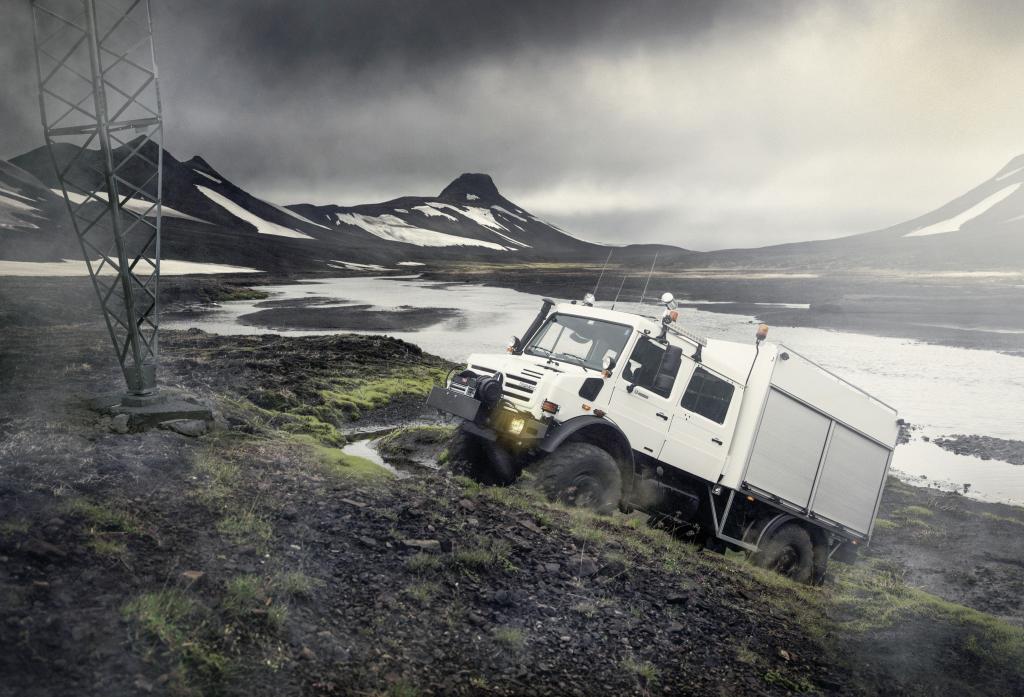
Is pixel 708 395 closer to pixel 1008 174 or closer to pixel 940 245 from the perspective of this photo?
pixel 940 245

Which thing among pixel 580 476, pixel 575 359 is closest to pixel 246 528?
pixel 580 476

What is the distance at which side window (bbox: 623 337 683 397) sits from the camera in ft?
32.2

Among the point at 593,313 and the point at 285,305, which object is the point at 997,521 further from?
the point at 285,305

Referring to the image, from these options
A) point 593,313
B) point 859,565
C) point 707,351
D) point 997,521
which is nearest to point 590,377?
point 593,313

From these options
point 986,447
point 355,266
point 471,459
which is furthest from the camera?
point 355,266

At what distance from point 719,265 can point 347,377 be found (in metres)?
111

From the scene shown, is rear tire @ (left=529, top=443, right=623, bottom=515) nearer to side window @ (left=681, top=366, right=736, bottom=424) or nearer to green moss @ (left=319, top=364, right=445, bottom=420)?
side window @ (left=681, top=366, right=736, bottom=424)

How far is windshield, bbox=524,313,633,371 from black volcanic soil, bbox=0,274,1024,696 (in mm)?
2487

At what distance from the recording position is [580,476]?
932cm

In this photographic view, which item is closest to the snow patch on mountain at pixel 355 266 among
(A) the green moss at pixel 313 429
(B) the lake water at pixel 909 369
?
(B) the lake water at pixel 909 369

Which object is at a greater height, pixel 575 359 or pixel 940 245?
pixel 940 245

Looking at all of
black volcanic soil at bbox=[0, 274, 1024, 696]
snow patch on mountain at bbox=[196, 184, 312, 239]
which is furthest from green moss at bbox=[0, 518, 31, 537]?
snow patch on mountain at bbox=[196, 184, 312, 239]

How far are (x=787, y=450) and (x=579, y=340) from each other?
4.33 m

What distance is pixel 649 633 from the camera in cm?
686
